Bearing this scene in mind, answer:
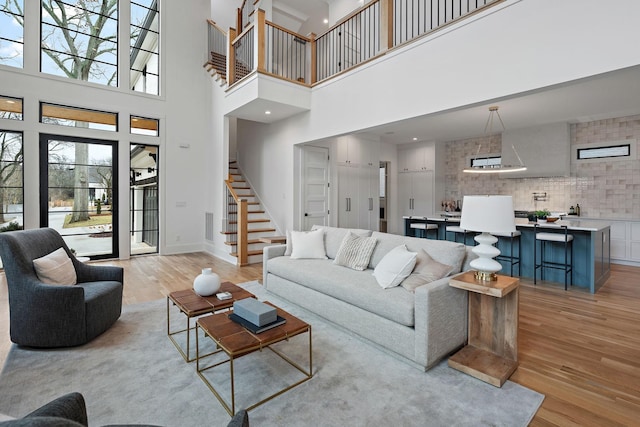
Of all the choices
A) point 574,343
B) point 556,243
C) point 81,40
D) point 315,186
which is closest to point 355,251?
point 574,343

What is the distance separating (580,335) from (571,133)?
17.6ft

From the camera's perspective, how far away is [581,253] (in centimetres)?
446

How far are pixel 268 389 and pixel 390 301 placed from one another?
1090mm

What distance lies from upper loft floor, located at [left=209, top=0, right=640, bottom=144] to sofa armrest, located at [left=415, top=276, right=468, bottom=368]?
224cm

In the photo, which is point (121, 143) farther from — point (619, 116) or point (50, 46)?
point (619, 116)

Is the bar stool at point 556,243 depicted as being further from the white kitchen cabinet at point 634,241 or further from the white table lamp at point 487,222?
the white table lamp at point 487,222

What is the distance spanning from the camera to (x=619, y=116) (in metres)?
5.97

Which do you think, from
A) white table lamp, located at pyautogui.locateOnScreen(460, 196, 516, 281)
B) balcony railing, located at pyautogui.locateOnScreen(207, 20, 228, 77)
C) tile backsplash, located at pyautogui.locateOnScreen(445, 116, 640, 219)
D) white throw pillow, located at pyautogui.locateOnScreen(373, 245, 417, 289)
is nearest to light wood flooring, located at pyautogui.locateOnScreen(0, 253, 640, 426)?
white table lamp, located at pyautogui.locateOnScreen(460, 196, 516, 281)

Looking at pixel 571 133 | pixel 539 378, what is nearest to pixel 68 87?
pixel 539 378

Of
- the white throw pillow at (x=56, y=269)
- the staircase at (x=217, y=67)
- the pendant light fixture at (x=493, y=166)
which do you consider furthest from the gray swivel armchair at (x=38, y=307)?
the pendant light fixture at (x=493, y=166)

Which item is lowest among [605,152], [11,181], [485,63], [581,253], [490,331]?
[490,331]

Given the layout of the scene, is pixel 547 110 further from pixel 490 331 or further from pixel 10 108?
pixel 10 108

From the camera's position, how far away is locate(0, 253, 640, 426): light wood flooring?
194 cm

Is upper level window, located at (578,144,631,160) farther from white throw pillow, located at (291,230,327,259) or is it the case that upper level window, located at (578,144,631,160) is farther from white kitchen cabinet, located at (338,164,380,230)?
white throw pillow, located at (291,230,327,259)
